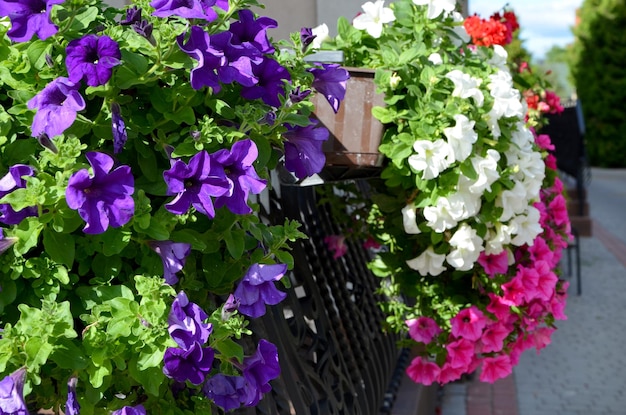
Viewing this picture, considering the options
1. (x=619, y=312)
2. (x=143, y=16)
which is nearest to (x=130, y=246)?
(x=143, y=16)

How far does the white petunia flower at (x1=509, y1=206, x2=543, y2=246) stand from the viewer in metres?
2.73

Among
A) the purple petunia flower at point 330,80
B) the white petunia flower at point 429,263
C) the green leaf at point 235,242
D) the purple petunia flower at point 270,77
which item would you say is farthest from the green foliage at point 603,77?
the green leaf at point 235,242

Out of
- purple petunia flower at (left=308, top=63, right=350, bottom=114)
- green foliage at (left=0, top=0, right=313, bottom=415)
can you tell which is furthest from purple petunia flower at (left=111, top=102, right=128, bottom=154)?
purple petunia flower at (left=308, top=63, right=350, bottom=114)

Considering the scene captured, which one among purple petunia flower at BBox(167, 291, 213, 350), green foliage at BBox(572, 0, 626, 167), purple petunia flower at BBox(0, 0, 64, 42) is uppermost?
purple petunia flower at BBox(0, 0, 64, 42)

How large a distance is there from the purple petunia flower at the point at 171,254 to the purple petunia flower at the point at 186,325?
0.24 ft

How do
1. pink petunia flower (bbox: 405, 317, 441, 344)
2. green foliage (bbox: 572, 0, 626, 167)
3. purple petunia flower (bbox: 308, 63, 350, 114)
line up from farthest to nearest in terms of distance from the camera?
green foliage (bbox: 572, 0, 626, 167), pink petunia flower (bbox: 405, 317, 441, 344), purple petunia flower (bbox: 308, 63, 350, 114)

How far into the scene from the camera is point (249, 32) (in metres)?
1.54

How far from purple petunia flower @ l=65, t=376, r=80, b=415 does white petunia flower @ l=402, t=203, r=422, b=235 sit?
1.45 metres

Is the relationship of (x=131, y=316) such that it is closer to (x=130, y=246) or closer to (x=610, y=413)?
(x=130, y=246)

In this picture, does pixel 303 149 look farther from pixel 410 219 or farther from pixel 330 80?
pixel 410 219

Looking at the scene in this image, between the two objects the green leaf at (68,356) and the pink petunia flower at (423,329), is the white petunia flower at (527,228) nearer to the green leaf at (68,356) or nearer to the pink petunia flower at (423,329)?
the pink petunia flower at (423,329)

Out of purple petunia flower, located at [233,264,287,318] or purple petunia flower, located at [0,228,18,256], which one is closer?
purple petunia flower, located at [0,228,18,256]

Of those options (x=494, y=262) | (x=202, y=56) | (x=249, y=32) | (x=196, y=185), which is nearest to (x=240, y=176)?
(x=196, y=185)

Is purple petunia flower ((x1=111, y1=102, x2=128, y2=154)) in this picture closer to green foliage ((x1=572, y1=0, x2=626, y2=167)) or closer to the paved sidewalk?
the paved sidewalk
